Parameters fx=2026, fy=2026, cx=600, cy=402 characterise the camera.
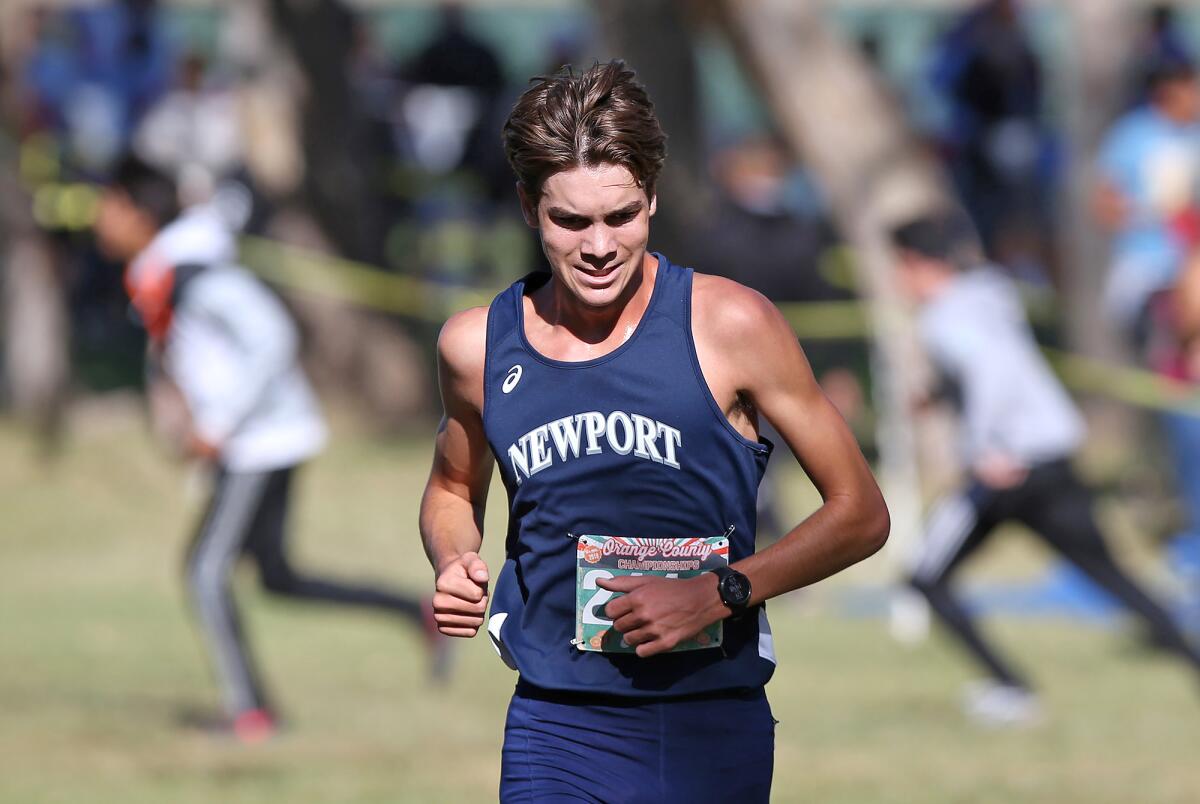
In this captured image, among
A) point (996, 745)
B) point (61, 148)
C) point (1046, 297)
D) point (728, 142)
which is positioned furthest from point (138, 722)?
point (728, 142)

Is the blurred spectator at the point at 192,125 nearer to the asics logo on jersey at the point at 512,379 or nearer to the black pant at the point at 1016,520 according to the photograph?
the black pant at the point at 1016,520

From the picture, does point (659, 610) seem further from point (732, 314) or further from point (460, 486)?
point (460, 486)

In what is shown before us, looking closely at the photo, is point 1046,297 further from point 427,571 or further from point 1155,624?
point 1155,624

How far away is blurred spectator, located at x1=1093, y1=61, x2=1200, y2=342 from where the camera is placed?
40.9 ft

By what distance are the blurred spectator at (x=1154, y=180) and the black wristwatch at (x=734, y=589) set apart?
9.10 metres

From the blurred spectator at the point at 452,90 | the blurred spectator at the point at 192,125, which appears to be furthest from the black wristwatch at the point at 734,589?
the blurred spectator at the point at 192,125

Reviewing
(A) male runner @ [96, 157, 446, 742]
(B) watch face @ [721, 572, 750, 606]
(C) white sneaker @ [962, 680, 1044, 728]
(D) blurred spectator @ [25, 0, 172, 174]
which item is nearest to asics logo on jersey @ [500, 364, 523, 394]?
(B) watch face @ [721, 572, 750, 606]

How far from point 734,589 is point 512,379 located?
1.85 feet

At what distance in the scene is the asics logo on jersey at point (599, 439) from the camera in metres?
3.63

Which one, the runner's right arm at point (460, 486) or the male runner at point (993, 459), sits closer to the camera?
the runner's right arm at point (460, 486)

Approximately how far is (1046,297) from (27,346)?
8.53 m

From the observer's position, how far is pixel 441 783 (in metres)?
7.18

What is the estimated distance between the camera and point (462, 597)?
360cm

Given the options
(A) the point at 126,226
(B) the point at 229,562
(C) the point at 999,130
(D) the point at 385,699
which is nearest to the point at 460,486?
(B) the point at 229,562
